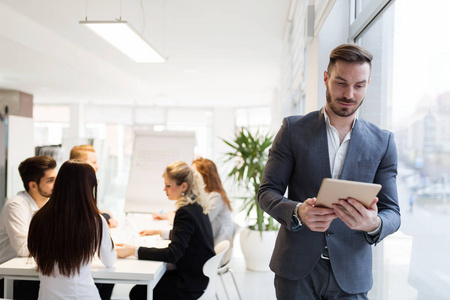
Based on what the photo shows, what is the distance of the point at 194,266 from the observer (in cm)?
271

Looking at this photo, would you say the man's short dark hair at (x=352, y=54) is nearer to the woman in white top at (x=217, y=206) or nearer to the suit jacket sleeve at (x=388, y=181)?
the suit jacket sleeve at (x=388, y=181)

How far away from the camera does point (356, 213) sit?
1.19 m

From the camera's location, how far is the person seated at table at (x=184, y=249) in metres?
2.52

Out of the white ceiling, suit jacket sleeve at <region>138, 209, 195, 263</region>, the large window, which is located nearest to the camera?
the large window

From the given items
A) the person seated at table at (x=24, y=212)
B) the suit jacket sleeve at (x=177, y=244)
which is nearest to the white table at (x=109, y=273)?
the suit jacket sleeve at (x=177, y=244)

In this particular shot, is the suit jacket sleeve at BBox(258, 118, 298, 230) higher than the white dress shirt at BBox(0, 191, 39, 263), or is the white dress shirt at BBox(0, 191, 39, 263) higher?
the suit jacket sleeve at BBox(258, 118, 298, 230)

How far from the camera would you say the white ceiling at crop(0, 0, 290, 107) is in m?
4.93

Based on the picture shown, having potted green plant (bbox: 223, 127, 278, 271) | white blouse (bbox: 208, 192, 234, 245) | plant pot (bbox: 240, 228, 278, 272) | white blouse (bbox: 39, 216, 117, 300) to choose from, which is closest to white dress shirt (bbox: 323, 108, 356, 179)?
white blouse (bbox: 39, 216, 117, 300)

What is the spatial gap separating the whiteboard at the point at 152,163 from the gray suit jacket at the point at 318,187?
3.73 metres

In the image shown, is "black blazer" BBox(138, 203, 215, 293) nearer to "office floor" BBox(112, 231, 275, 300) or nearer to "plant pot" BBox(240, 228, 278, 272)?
"office floor" BBox(112, 231, 275, 300)

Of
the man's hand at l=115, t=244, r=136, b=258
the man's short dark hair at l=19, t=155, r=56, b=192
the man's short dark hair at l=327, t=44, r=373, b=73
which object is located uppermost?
the man's short dark hair at l=327, t=44, r=373, b=73

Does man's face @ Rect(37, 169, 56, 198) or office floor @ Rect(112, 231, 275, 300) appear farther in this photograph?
office floor @ Rect(112, 231, 275, 300)

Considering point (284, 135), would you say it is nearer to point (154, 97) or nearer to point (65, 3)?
point (65, 3)

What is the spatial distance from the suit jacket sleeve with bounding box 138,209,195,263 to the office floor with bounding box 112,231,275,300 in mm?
1639
